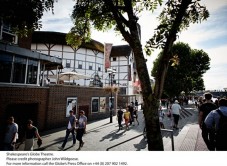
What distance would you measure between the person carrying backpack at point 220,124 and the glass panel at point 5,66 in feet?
29.2

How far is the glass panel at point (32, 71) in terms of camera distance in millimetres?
10750

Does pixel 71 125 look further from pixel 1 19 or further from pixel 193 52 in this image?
pixel 193 52

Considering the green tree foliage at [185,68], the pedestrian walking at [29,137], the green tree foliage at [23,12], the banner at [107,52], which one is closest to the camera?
the green tree foliage at [23,12]

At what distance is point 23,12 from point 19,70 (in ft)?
22.6

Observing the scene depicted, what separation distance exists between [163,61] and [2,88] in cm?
802

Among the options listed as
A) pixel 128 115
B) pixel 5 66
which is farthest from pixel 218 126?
pixel 5 66

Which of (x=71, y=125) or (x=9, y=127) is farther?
(x=71, y=125)

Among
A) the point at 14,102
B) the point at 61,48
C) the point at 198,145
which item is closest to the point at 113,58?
the point at 61,48

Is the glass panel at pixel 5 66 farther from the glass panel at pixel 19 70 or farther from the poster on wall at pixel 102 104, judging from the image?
the poster on wall at pixel 102 104

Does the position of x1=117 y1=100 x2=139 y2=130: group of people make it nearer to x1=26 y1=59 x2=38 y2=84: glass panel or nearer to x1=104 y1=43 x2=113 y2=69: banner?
x1=26 y1=59 x2=38 y2=84: glass panel

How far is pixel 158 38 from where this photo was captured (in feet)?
13.0

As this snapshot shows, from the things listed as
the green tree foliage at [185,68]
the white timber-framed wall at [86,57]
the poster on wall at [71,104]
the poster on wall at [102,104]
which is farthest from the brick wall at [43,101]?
the green tree foliage at [185,68]

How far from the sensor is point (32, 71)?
11008 millimetres

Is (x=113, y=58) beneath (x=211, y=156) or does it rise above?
above
